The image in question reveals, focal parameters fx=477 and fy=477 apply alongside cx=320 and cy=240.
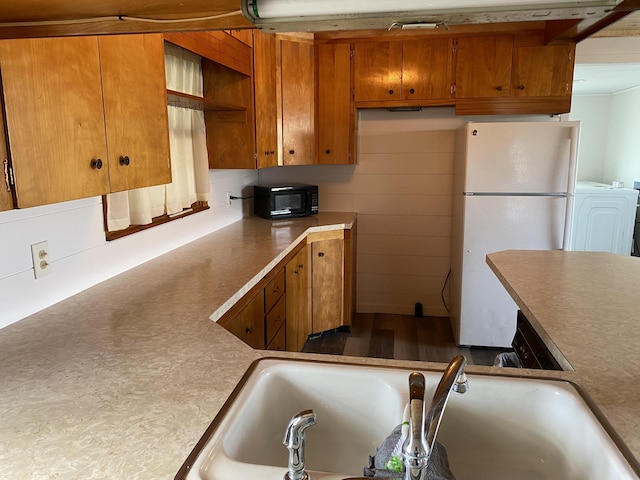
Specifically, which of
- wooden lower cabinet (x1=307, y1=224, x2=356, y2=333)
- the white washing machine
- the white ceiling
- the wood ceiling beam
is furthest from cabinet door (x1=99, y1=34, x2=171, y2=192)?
the white washing machine

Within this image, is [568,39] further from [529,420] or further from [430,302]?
[529,420]

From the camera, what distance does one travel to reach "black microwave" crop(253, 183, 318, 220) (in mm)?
3598

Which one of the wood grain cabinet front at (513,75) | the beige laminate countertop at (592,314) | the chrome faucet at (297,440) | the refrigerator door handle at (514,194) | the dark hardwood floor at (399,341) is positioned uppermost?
the wood grain cabinet front at (513,75)

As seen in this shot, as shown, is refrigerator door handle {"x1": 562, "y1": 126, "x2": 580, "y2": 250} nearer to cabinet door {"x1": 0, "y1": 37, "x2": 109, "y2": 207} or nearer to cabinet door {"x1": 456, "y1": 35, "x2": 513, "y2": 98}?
cabinet door {"x1": 456, "y1": 35, "x2": 513, "y2": 98}

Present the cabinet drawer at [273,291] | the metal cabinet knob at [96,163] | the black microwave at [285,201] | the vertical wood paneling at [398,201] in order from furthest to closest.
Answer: the vertical wood paneling at [398,201] < the black microwave at [285,201] < the cabinet drawer at [273,291] < the metal cabinet knob at [96,163]

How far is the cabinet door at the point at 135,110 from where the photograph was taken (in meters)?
1.40

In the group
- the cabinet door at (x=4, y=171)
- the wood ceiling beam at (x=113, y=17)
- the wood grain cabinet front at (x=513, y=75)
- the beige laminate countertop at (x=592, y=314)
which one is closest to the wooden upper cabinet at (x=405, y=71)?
the wood grain cabinet front at (x=513, y=75)

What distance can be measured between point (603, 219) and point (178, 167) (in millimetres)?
4339

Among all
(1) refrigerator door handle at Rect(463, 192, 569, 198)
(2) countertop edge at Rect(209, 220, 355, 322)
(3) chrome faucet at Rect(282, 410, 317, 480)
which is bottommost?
(2) countertop edge at Rect(209, 220, 355, 322)

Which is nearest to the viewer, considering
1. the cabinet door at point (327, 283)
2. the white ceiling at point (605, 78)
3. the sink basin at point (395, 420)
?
the sink basin at point (395, 420)

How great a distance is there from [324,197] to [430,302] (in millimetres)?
1288

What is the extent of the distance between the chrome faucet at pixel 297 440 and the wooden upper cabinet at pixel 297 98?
9.62 feet

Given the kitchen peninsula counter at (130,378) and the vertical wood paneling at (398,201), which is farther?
the vertical wood paneling at (398,201)

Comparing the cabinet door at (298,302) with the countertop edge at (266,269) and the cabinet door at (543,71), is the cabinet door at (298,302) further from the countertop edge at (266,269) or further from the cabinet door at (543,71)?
the cabinet door at (543,71)
